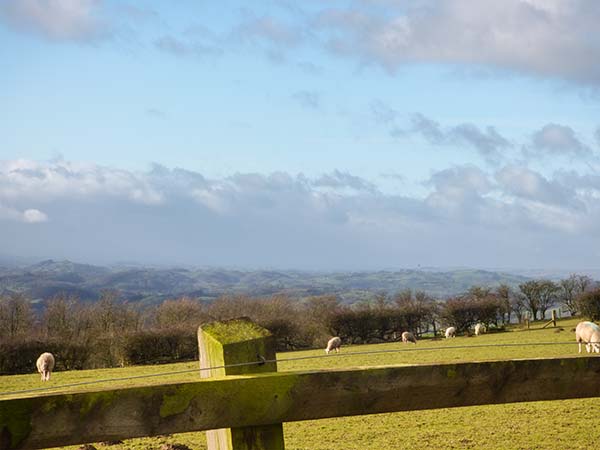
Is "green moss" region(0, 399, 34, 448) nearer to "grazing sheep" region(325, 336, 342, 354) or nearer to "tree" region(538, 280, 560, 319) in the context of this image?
"grazing sheep" region(325, 336, 342, 354)

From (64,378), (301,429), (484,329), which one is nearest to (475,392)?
(301,429)

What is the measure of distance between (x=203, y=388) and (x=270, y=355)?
44 centimetres

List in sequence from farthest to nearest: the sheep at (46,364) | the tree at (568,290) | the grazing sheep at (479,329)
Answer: the tree at (568,290)
the grazing sheep at (479,329)
the sheep at (46,364)

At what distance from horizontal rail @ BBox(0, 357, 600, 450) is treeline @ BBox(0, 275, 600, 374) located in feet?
154

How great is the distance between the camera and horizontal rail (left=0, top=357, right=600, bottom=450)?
289 centimetres

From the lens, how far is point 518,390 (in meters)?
3.59

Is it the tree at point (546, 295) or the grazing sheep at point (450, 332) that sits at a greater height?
the tree at point (546, 295)

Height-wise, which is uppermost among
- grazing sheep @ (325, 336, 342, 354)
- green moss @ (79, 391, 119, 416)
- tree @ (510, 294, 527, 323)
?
green moss @ (79, 391, 119, 416)

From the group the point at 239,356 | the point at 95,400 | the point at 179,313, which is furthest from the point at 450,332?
the point at 95,400

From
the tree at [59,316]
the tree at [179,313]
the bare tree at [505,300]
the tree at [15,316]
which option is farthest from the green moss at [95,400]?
the tree at [15,316]

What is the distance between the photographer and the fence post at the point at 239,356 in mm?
3178

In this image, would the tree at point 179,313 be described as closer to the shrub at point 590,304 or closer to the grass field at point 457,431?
the shrub at point 590,304

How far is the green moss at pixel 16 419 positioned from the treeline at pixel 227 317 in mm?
46988

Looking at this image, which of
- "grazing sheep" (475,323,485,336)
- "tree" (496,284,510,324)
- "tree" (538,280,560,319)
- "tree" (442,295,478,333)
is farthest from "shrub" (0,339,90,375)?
"tree" (538,280,560,319)
